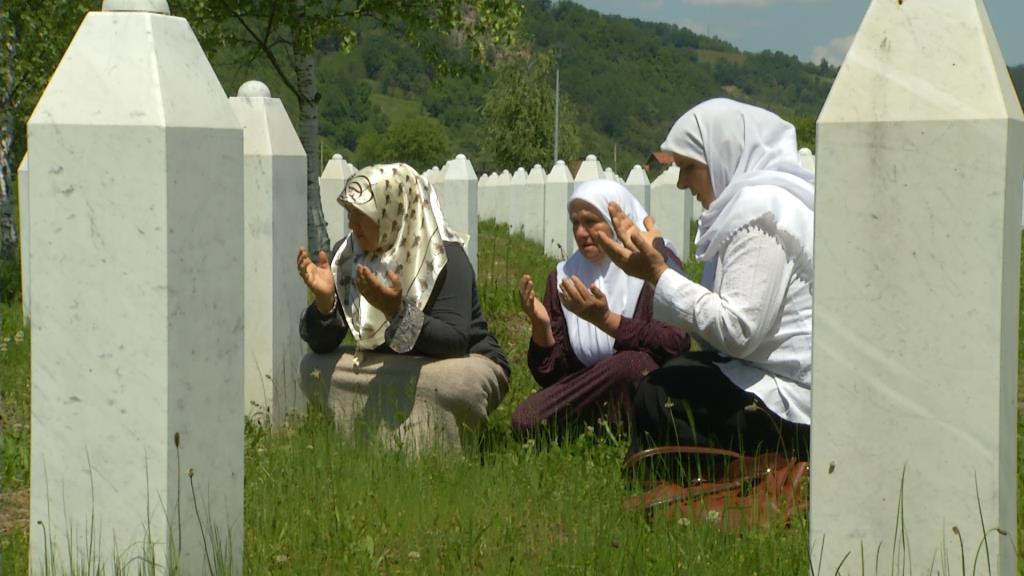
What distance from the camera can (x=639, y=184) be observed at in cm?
1505

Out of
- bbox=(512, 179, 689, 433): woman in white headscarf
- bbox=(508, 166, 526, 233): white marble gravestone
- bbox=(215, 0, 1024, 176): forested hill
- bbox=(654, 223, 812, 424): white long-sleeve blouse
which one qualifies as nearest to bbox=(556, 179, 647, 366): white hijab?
bbox=(512, 179, 689, 433): woman in white headscarf

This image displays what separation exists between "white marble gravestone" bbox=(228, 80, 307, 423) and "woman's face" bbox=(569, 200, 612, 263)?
1.34 meters

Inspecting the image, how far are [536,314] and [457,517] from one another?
1.76m

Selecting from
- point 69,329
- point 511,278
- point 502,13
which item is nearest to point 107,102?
point 69,329

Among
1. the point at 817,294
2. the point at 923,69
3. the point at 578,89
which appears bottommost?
the point at 578,89

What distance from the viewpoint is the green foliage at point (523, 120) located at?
70.7 m

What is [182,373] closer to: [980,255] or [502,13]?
[980,255]

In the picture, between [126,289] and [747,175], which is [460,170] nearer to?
[747,175]

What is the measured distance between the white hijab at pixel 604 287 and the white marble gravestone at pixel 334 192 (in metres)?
6.28

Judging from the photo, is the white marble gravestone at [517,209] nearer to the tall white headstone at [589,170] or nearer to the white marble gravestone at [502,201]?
the tall white headstone at [589,170]

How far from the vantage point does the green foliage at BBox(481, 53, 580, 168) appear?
2783 inches

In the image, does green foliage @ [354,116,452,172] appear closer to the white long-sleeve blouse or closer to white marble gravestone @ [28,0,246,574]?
the white long-sleeve blouse

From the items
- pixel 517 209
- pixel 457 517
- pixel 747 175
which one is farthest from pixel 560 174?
pixel 457 517

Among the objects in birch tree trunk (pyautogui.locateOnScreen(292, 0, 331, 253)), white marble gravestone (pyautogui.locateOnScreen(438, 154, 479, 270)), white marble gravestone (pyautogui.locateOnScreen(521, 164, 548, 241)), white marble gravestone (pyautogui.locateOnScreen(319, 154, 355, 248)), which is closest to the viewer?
white marble gravestone (pyautogui.locateOnScreen(438, 154, 479, 270))
